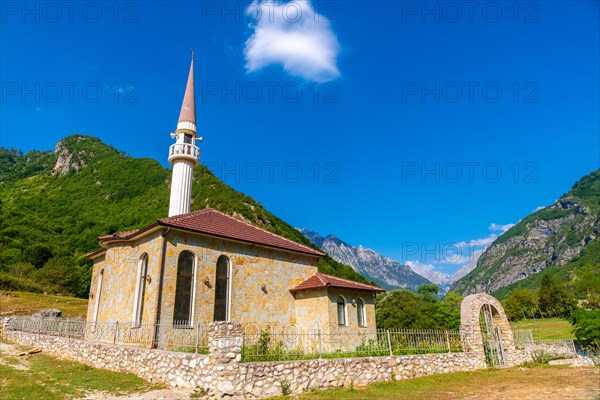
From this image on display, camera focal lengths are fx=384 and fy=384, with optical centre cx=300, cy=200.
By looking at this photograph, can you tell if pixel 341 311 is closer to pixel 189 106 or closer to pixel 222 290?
pixel 222 290

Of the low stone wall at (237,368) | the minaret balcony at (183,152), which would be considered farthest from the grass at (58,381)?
the minaret balcony at (183,152)

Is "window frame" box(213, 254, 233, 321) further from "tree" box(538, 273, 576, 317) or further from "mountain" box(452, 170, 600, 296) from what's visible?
"mountain" box(452, 170, 600, 296)

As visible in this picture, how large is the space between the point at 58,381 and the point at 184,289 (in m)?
5.25

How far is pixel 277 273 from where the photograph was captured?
64.4 ft

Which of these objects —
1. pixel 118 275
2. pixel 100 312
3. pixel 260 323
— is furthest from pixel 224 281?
pixel 100 312

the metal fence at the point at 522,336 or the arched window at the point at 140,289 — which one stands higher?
the arched window at the point at 140,289

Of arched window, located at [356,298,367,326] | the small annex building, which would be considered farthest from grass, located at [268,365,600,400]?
the small annex building

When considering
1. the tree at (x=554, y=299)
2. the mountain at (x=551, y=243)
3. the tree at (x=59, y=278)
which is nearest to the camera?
the tree at (x=59, y=278)

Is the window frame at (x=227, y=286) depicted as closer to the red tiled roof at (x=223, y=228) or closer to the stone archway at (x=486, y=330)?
the red tiled roof at (x=223, y=228)

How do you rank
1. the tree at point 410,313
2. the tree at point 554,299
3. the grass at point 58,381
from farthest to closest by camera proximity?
the tree at point 554,299, the tree at point 410,313, the grass at point 58,381

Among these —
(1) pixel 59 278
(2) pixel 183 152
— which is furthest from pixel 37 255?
(2) pixel 183 152

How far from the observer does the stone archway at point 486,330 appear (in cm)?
1725

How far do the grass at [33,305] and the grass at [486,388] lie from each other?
28.6 m

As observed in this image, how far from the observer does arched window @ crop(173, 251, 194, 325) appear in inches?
620
